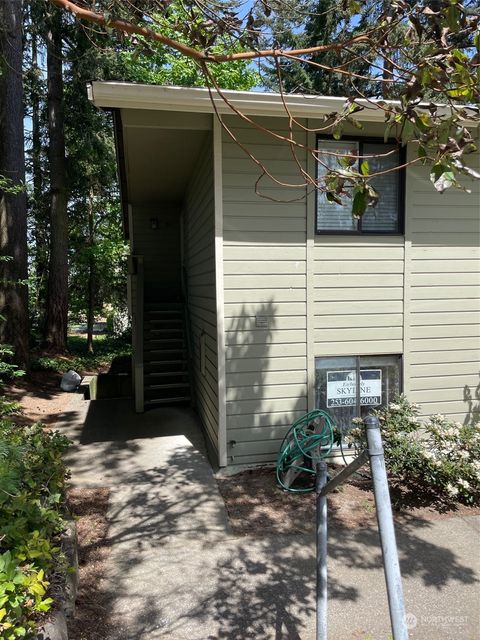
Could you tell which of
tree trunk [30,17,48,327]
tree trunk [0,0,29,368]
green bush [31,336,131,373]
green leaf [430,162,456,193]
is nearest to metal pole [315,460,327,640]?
green leaf [430,162,456,193]

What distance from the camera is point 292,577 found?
10.5ft

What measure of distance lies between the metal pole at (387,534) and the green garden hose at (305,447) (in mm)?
2796

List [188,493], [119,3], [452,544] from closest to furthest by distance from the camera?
[119,3]
[452,544]
[188,493]

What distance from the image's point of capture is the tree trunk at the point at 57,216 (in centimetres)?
1315

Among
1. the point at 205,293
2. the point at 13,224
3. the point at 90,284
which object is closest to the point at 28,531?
the point at 205,293

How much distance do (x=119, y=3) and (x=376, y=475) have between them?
3.29m

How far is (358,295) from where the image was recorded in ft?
17.1

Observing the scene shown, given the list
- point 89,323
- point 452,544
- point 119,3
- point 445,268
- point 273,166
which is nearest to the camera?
point 119,3

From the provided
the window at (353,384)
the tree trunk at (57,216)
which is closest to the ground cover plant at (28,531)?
the window at (353,384)

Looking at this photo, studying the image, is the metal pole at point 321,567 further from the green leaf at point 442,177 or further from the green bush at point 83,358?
the green bush at point 83,358

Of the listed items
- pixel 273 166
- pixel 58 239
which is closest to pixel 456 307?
pixel 273 166

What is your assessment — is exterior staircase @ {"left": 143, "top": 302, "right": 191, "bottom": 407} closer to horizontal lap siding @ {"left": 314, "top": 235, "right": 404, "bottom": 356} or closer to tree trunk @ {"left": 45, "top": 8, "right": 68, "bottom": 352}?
horizontal lap siding @ {"left": 314, "top": 235, "right": 404, "bottom": 356}

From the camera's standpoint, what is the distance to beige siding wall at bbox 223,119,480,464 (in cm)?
491

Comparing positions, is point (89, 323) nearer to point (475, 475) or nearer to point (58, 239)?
point (58, 239)
